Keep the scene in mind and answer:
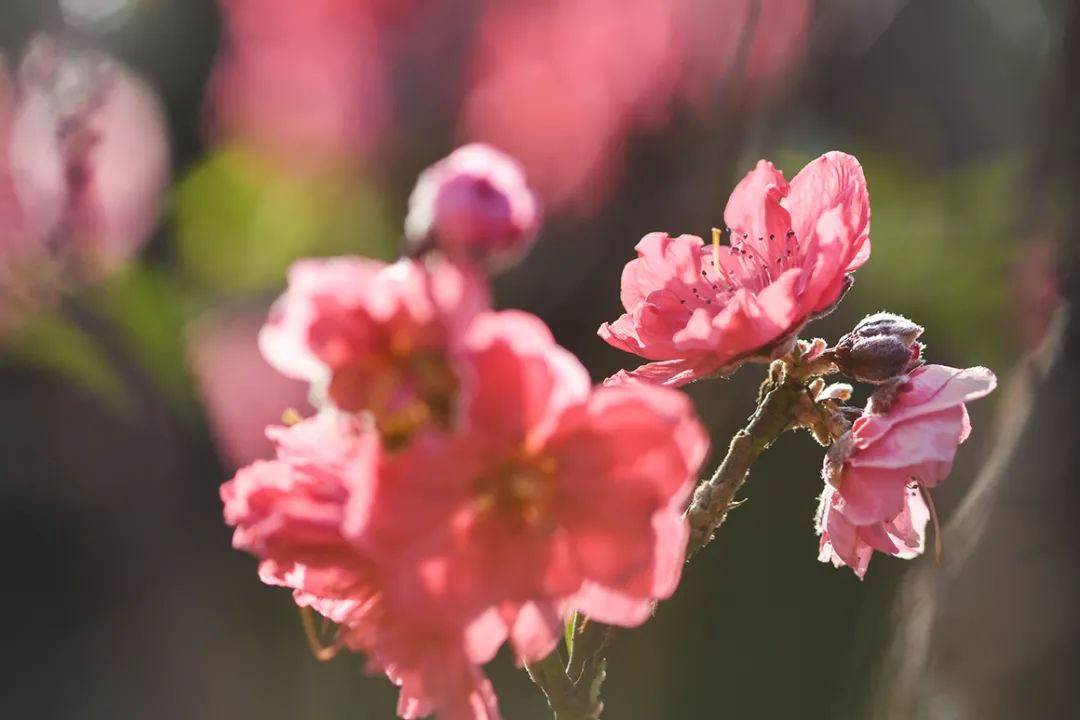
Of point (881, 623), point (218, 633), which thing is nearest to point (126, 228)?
point (218, 633)

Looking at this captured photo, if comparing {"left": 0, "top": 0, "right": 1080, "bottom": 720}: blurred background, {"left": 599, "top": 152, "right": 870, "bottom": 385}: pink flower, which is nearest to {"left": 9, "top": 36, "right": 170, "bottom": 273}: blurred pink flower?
{"left": 0, "top": 0, "right": 1080, "bottom": 720}: blurred background

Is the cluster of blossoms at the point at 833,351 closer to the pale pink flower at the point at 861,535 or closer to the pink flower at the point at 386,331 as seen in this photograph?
the pale pink flower at the point at 861,535

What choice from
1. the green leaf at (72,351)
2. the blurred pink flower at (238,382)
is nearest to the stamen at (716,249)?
the blurred pink flower at (238,382)

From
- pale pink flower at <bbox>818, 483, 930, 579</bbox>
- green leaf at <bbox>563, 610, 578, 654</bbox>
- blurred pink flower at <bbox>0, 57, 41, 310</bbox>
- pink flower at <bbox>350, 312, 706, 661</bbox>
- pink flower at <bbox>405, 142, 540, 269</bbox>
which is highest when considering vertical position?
blurred pink flower at <bbox>0, 57, 41, 310</bbox>

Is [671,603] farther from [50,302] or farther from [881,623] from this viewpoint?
[50,302]

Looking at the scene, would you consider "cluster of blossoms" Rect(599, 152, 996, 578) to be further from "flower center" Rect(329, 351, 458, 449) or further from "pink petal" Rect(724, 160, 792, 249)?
"flower center" Rect(329, 351, 458, 449)

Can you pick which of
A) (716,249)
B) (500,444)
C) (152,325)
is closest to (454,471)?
(500,444)
